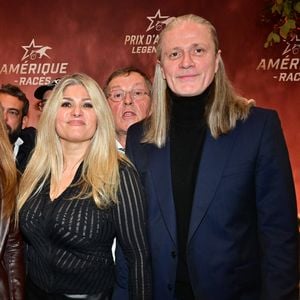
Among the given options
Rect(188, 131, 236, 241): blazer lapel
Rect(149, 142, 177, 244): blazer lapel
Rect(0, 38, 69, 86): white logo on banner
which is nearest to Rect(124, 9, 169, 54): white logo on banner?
Rect(0, 38, 69, 86): white logo on banner

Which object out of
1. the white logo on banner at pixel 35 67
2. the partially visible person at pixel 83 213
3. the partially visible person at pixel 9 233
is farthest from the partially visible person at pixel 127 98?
the white logo on banner at pixel 35 67

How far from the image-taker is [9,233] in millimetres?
2027

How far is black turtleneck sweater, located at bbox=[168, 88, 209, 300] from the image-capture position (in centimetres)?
179

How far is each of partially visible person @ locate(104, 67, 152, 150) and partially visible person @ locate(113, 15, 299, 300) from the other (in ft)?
2.99

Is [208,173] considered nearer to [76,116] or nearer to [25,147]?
[76,116]

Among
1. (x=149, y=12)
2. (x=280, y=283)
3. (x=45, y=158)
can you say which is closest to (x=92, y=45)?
(x=149, y=12)

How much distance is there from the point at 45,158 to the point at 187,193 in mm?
774

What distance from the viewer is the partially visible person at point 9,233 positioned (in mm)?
1992

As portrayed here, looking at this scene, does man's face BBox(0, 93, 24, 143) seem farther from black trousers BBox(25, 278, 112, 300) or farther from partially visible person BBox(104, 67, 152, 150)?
black trousers BBox(25, 278, 112, 300)

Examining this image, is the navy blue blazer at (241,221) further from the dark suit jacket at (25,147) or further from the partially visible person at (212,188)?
the dark suit jacket at (25,147)

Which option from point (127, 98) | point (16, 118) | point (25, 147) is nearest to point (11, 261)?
point (25, 147)

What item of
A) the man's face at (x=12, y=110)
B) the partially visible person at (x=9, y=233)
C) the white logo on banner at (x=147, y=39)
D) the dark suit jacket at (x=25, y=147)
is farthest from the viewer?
the white logo on banner at (x=147, y=39)

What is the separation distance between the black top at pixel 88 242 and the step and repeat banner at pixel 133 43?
2.60 m

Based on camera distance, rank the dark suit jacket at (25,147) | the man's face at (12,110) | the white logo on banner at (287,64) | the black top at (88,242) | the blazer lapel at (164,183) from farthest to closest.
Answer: the white logo on banner at (287,64) → the man's face at (12,110) → the dark suit jacket at (25,147) → the black top at (88,242) → the blazer lapel at (164,183)
